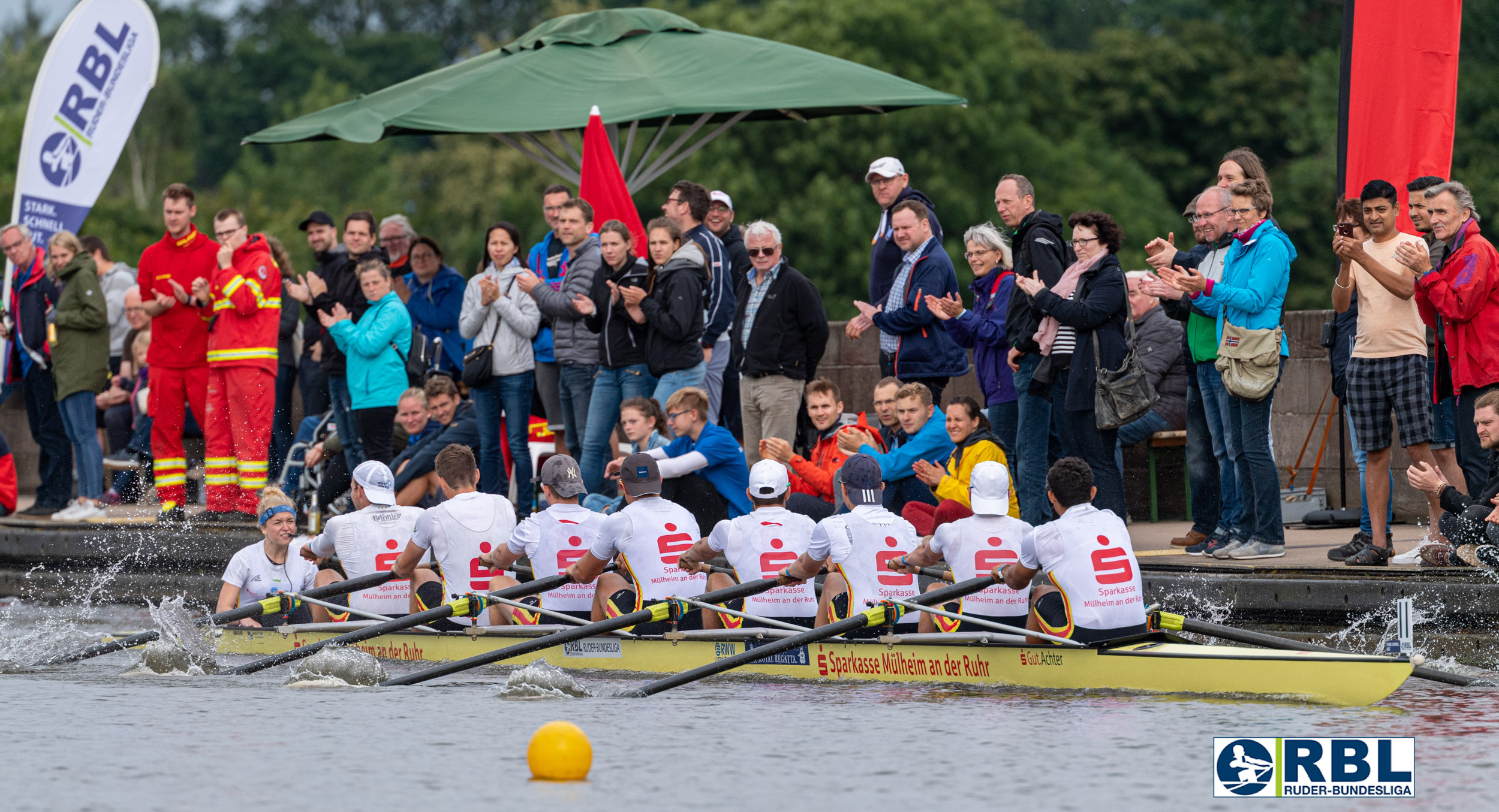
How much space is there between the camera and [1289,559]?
10.5 m

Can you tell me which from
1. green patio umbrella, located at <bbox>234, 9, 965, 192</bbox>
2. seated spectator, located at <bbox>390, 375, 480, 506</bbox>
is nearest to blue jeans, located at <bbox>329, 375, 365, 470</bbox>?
seated spectator, located at <bbox>390, 375, 480, 506</bbox>

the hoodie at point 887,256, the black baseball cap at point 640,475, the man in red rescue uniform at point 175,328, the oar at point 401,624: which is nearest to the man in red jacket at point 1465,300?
the hoodie at point 887,256

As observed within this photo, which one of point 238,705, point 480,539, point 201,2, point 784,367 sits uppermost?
point 201,2

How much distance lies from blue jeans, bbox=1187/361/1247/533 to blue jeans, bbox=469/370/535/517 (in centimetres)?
466

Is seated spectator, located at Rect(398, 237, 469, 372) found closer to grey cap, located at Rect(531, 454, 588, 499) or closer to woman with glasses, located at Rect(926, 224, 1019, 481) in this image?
grey cap, located at Rect(531, 454, 588, 499)

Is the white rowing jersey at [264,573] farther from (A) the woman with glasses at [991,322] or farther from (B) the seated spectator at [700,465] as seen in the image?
(A) the woman with glasses at [991,322]

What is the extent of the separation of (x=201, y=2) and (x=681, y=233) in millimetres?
65537

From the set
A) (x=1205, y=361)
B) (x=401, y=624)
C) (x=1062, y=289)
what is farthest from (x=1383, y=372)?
(x=401, y=624)

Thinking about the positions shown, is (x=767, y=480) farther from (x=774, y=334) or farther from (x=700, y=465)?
(x=774, y=334)

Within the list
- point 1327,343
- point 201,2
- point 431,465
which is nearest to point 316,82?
point 201,2

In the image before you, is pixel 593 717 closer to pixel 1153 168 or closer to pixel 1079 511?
pixel 1079 511

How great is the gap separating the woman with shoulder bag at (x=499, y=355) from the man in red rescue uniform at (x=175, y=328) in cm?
247

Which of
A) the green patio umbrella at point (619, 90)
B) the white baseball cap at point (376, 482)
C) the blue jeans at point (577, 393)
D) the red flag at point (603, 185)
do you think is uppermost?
the green patio umbrella at point (619, 90)

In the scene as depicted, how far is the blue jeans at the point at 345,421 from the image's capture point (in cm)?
1374
